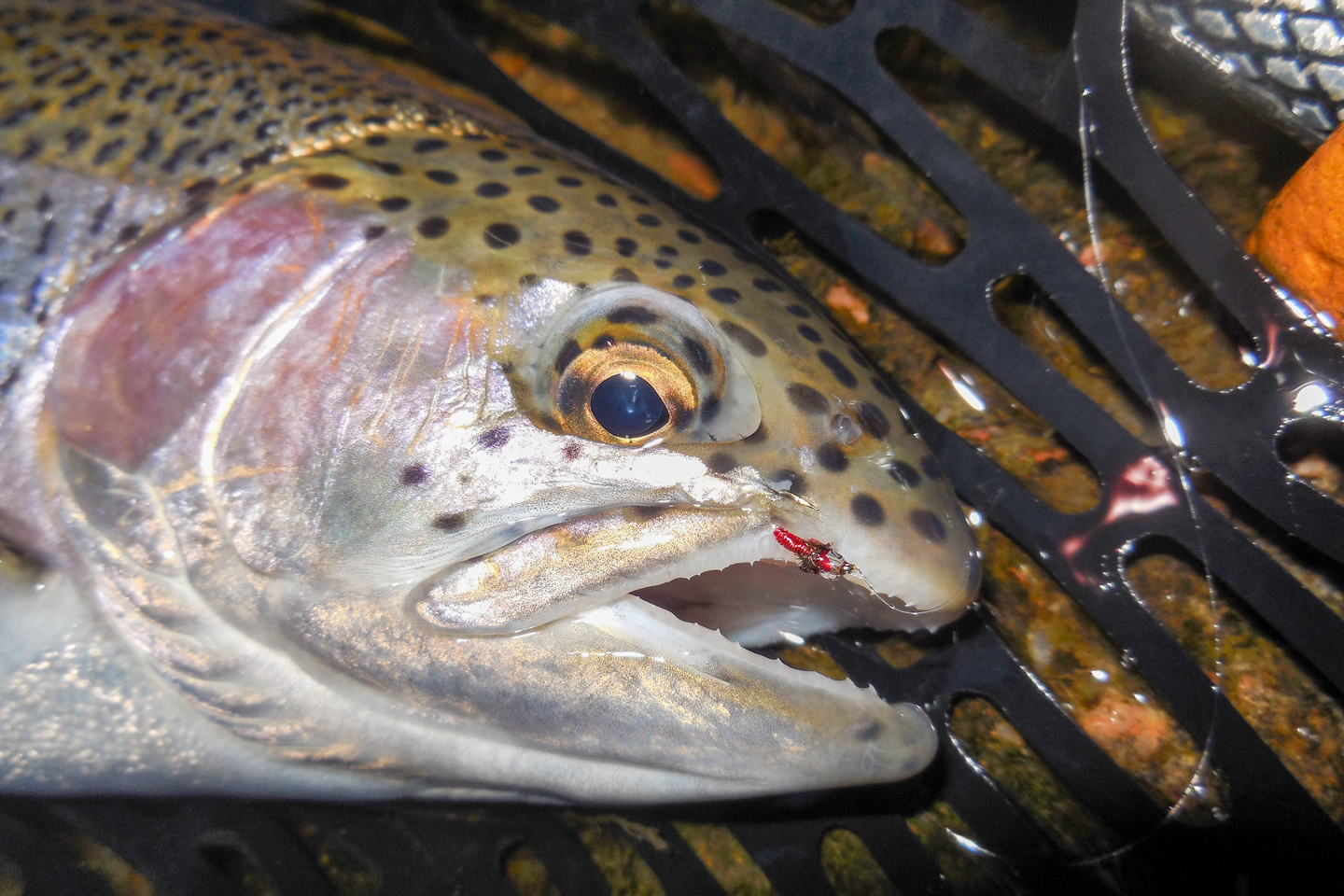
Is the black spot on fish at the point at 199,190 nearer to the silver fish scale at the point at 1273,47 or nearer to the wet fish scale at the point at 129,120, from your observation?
the wet fish scale at the point at 129,120

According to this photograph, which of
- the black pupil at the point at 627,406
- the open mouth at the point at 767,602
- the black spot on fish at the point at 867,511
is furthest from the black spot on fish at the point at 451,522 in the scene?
the black spot on fish at the point at 867,511

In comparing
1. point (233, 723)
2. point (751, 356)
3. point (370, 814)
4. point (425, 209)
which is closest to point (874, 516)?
point (751, 356)

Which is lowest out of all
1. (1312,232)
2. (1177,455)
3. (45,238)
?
(45,238)

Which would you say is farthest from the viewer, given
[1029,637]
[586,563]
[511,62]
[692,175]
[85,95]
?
[511,62]

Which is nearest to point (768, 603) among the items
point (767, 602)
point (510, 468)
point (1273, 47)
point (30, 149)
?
point (767, 602)

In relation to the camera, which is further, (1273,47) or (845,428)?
(1273,47)

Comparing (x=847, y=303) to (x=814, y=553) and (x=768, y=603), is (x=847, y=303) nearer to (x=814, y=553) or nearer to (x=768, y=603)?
(x=768, y=603)

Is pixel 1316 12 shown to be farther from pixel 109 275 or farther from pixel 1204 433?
pixel 109 275
